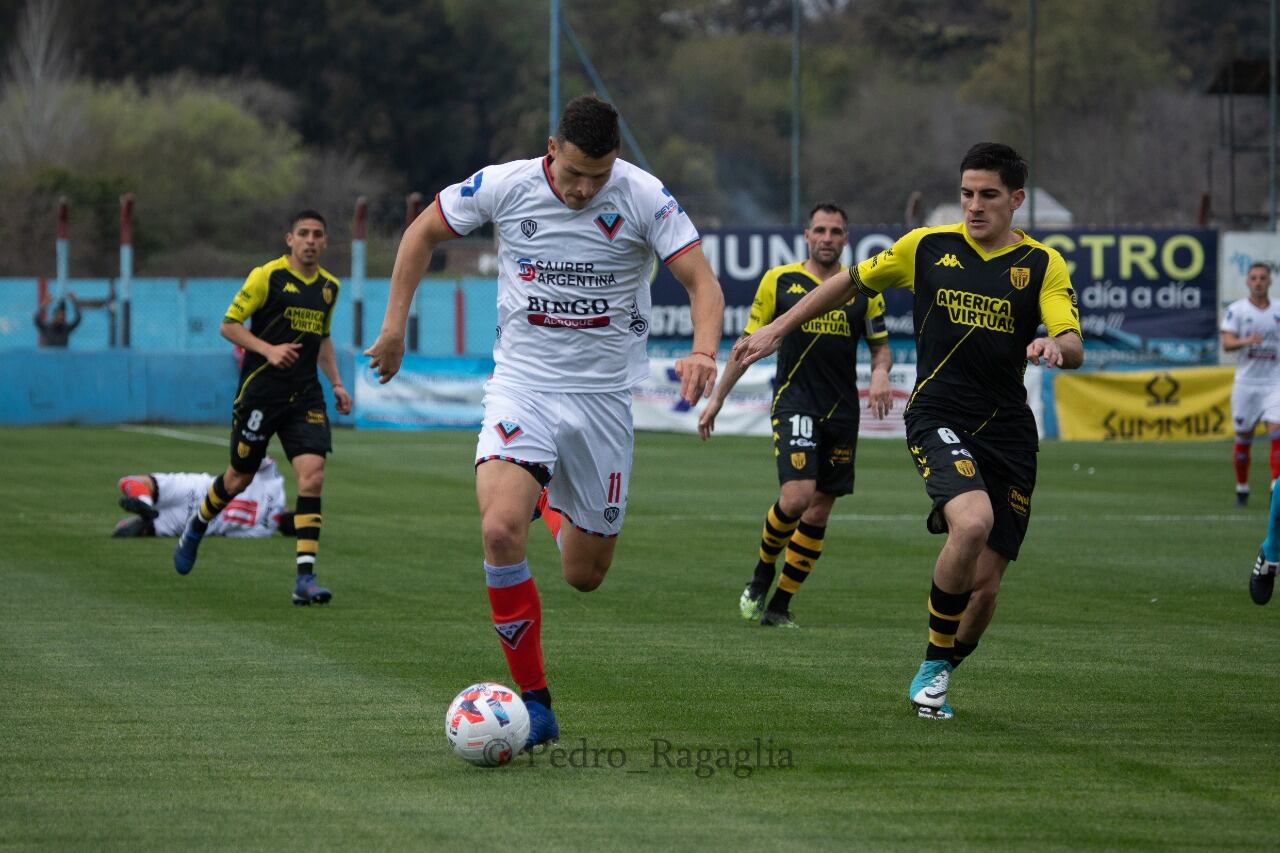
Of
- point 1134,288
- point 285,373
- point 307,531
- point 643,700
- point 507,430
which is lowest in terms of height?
point 643,700

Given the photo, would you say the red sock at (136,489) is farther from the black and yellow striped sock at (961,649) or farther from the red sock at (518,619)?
the black and yellow striped sock at (961,649)

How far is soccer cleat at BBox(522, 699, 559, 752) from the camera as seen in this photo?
6.65 meters

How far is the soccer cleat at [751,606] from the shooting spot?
1037 cm

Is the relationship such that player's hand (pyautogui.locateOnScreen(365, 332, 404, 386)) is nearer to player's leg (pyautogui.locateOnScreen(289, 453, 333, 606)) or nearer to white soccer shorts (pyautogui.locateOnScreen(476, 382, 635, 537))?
white soccer shorts (pyautogui.locateOnScreen(476, 382, 635, 537))

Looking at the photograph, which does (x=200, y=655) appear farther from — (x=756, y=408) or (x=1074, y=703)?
(x=756, y=408)

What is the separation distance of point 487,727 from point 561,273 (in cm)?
170

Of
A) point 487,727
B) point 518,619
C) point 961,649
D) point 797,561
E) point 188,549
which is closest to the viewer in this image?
point 487,727

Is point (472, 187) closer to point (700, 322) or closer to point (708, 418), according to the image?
point (700, 322)

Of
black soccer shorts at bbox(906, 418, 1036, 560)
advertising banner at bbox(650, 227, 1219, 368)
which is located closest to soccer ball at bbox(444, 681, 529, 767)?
black soccer shorts at bbox(906, 418, 1036, 560)

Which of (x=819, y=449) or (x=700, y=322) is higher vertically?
(x=700, y=322)

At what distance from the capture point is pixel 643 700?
7.73 meters

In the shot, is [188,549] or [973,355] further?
[188,549]

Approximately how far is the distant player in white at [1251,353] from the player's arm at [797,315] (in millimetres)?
11986

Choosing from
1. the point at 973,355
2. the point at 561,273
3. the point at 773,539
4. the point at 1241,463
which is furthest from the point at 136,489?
the point at 1241,463
